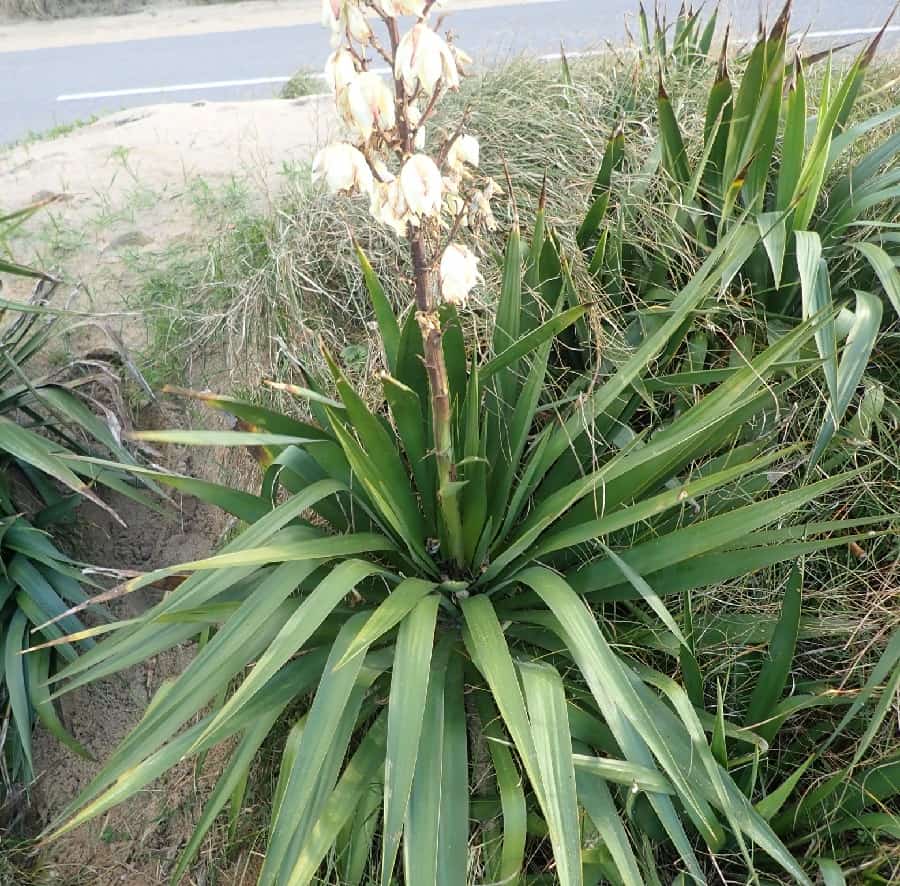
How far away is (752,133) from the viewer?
2350 millimetres

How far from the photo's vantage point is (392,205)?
143 cm

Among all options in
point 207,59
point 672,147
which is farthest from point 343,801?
point 207,59

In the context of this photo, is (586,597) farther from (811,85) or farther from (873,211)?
(811,85)

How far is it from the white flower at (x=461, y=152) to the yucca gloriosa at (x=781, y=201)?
2.21 ft

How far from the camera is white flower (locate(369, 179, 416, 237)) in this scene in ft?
4.68

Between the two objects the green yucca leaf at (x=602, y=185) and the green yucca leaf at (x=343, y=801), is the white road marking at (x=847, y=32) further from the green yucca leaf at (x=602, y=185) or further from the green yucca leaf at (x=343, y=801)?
the green yucca leaf at (x=343, y=801)

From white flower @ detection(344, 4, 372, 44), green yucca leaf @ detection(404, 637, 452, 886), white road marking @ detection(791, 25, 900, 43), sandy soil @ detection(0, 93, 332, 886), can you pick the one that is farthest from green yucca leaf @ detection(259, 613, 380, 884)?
white road marking @ detection(791, 25, 900, 43)

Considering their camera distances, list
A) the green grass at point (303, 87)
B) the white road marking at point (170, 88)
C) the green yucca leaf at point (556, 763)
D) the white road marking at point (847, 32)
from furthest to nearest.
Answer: the white road marking at point (170, 88) → the green grass at point (303, 87) → the white road marking at point (847, 32) → the green yucca leaf at point (556, 763)

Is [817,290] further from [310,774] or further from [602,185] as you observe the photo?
[310,774]

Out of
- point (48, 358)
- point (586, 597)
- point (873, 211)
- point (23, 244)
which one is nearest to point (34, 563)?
point (48, 358)

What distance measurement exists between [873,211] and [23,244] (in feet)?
10.5

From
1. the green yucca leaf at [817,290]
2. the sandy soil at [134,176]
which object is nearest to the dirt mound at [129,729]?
the sandy soil at [134,176]

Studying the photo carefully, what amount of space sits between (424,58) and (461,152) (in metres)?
0.25

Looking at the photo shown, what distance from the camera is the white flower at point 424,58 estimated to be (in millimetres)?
1364
